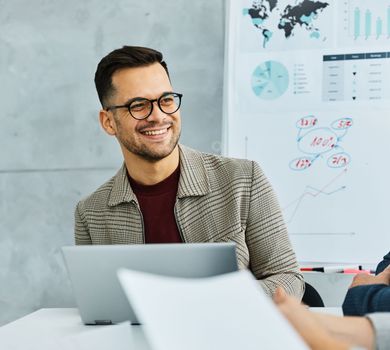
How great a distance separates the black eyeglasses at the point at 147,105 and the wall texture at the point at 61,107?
104cm

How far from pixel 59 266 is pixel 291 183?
4.47 feet

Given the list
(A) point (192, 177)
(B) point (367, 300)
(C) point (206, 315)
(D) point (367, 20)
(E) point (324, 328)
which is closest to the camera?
(C) point (206, 315)

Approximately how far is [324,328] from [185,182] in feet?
4.19

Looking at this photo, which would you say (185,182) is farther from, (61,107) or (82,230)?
(61,107)

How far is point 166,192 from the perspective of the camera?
82.7 inches

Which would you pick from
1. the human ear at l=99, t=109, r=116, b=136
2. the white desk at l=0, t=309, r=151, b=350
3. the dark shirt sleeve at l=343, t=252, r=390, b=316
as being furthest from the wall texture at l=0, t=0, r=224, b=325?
the dark shirt sleeve at l=343, t=252, r=390, b=316

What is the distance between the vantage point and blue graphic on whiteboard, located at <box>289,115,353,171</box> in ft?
8.51

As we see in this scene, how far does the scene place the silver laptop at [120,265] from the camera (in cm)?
131

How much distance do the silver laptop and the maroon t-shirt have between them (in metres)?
0.57

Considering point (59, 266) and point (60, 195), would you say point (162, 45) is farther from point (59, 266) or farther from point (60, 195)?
point (59, 266)

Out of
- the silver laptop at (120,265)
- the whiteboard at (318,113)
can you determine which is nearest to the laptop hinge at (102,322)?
the silver laptop at (120,265)

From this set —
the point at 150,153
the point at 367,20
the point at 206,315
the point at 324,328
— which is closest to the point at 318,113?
the point at 367,20

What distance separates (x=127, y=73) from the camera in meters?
2.11

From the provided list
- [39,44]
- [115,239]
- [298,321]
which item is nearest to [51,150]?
[39,44]
